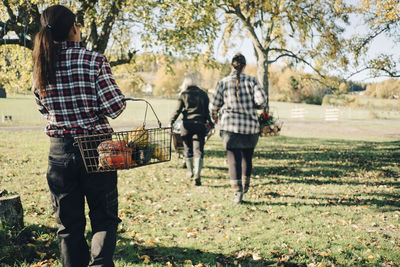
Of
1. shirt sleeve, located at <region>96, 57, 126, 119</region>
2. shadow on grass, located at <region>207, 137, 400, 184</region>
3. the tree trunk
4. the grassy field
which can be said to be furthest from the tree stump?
the tree trunk

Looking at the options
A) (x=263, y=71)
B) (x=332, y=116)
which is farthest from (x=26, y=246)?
(x=332, y=116)

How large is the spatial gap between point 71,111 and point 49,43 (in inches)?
19.2

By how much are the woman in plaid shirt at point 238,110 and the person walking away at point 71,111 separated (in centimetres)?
290

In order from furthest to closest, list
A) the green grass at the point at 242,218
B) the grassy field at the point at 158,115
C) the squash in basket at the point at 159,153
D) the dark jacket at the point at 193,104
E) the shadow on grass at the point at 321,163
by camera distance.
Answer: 1. the grassy field at the point at 158,115
2. the shadow on grass at the point at 321,163
3. the dark jacket at the point at 193,104
4. the green grass at the point at 242,218
5. the squash in basket at the point at 159,153

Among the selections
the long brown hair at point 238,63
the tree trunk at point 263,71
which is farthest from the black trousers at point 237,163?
the tree trunk at point 263,71

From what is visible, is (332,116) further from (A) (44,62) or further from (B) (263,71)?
(A) (44,62)

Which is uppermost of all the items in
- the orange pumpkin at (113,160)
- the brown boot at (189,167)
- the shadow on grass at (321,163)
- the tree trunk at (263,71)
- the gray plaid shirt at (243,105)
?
the tree trunk at (263,71)

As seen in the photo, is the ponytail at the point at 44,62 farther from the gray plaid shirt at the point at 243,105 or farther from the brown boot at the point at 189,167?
the brown boot at the point at 189,167

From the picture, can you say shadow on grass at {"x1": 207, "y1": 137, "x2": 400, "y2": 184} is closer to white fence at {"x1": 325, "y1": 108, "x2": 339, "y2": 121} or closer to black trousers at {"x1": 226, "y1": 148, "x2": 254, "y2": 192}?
black trousers at {"x1": 226, "y1": 148, "x2": 254, "y2": 192}

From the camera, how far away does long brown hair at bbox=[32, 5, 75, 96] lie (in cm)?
212

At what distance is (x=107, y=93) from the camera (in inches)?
88.0

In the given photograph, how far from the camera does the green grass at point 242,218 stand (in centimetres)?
348

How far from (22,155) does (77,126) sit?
8878 mm

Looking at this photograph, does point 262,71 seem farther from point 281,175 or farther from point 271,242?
point 271,242
